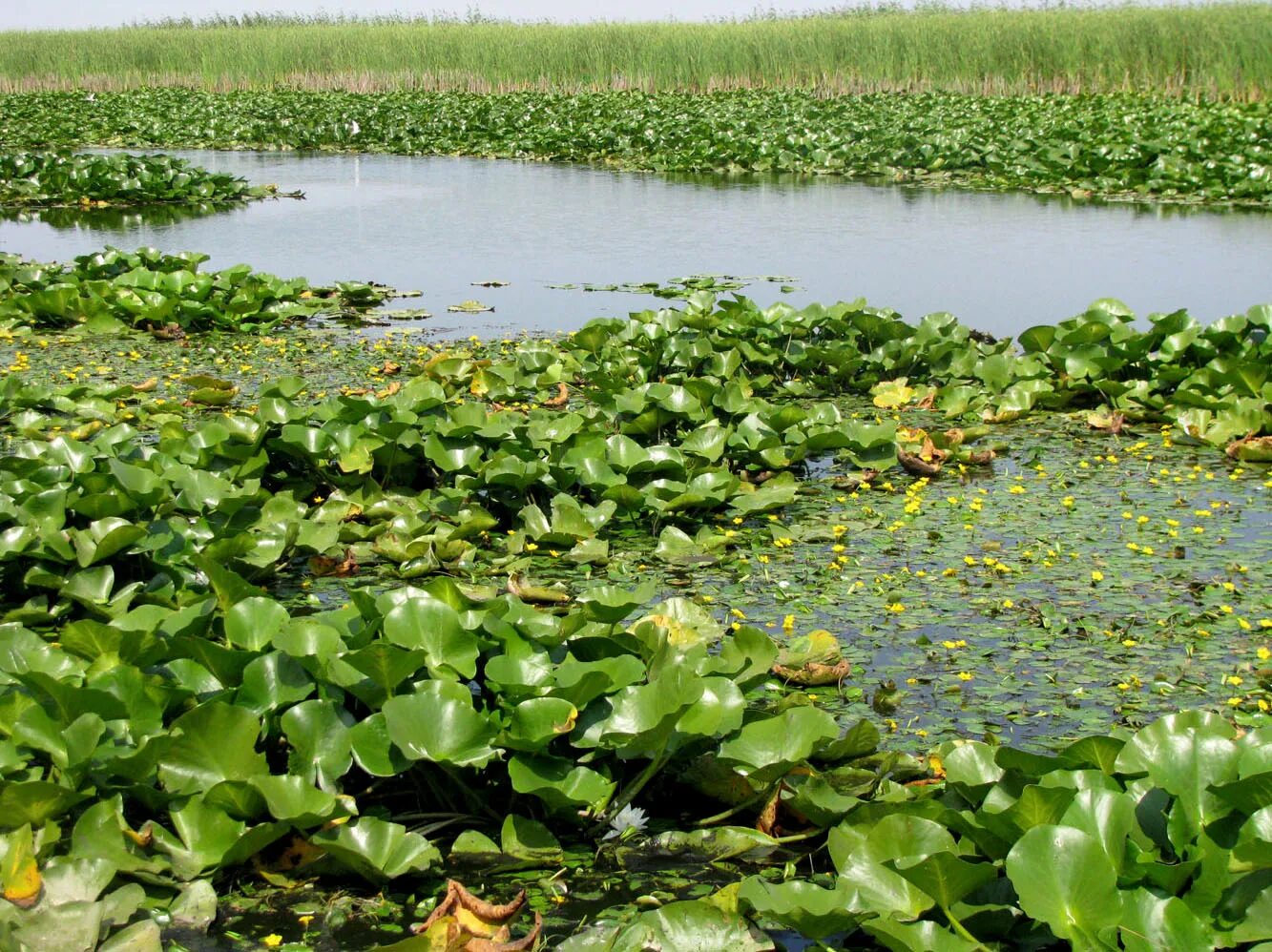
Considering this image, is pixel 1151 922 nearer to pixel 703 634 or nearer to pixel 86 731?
pixel 703 634

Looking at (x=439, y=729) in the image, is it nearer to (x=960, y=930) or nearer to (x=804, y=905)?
(x=804, y=905)

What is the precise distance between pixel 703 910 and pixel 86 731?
1.03 m

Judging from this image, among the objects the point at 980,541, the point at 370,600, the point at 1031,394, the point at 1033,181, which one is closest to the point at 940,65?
the point at 1033,181

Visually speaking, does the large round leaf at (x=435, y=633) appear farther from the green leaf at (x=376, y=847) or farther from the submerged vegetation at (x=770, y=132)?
the submerged vegetation at (x=770, y=132)

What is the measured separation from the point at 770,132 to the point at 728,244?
672 centimetres

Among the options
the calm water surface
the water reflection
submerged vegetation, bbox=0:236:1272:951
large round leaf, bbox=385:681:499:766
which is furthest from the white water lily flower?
the water reflection

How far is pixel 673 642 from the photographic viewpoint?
2.81 metres

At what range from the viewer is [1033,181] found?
1265cm

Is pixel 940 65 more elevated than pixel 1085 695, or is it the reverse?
pixel 940 65

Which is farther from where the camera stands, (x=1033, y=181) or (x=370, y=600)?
(x=1033, y=181)

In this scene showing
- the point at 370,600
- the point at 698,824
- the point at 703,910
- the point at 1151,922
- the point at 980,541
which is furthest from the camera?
the point at 980,541

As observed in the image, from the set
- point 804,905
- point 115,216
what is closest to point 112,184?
point 115,216

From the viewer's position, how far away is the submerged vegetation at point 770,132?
1230 centimetres

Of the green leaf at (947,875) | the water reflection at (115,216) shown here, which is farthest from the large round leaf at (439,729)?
the water reflection at (115,216)
